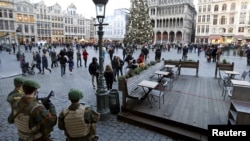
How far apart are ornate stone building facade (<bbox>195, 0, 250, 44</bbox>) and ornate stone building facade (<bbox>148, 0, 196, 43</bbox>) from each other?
19.3 ft

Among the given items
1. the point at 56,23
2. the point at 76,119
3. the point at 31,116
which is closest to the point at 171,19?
the point at 56,23

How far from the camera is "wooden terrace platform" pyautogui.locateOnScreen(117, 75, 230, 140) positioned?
5332mm

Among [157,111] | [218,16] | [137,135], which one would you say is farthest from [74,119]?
[218,16]

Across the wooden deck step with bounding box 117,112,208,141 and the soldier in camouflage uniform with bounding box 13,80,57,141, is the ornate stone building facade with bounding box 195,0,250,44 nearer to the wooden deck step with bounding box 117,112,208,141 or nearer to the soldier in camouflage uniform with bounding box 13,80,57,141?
the wooden deck step with bounding box 117,112,208,141

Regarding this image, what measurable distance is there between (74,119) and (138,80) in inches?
197

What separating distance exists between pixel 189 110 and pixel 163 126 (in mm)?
1345

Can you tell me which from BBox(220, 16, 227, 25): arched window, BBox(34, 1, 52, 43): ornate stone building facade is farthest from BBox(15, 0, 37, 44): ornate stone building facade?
BBox(220, 16, 227, 25): arched window

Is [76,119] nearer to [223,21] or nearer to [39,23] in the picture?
[223,21]

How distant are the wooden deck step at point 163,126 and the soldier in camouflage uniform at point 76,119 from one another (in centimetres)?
282

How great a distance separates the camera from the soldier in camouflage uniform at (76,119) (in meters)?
2.98

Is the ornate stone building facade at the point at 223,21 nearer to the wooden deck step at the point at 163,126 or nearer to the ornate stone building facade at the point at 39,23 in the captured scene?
the ornate stone building facade at the point at 39,23

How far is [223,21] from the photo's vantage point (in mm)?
52500

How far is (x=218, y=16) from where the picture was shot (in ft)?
176

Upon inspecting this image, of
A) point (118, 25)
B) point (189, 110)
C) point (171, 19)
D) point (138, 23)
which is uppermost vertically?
point (171, 19)
